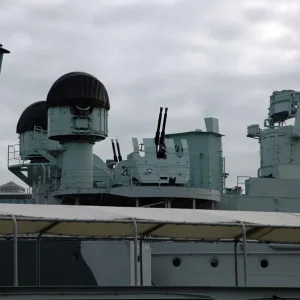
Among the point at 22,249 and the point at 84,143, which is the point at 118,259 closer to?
the point at 22,249

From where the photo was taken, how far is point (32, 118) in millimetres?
36219

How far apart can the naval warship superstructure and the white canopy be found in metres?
2.90

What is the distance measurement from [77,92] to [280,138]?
8.20 meters

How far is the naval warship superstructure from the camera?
20859 mm

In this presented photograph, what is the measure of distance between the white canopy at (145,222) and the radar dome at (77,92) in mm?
11970

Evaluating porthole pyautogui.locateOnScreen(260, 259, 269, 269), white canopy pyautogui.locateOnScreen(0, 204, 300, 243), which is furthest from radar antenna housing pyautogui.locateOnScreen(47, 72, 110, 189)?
white canopy pyautogui.locateOnScreen(0, 204, 300, 243)

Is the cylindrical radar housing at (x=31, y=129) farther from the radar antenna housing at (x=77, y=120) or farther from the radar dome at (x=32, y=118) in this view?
the radar antenna housing at (x=77, y=120)

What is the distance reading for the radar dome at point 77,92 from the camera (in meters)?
28.5

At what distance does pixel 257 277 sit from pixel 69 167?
955 centimetres

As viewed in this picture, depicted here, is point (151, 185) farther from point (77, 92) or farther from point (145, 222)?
point (145, 222)

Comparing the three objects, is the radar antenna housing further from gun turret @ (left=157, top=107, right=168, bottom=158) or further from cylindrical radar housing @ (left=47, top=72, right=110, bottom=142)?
gun turret @ (left=157, top=107, right=168, bottom=158)

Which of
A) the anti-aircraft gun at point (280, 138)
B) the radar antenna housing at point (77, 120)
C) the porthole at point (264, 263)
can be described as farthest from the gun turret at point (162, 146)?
the porthole at point (264, 263)

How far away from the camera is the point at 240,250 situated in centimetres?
2292

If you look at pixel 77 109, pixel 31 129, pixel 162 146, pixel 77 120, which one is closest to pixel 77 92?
pixel 77 109
